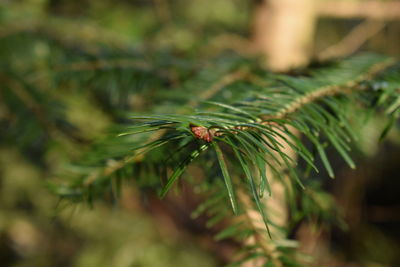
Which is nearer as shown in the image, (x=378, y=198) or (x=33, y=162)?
(x=33, y=162)

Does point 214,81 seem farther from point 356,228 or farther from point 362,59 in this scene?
point 356,228

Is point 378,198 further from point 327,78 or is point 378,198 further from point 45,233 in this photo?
point 327,78

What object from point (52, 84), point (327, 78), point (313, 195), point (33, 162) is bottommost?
point (313, 195)

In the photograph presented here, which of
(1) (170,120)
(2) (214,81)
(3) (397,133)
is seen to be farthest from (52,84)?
(3) (397,133)

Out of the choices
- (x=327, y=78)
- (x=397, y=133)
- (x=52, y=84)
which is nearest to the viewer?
(x=327, y=78)

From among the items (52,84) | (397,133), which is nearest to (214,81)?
(52,84)

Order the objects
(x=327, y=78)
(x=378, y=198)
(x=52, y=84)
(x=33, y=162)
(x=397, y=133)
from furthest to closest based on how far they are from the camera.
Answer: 1. (x=378, y=198)
2. (x=33, y=162)
3. (x=397, y=133)
4. (x=52, y=84)
5. (x=327, y=78)

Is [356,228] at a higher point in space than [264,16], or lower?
lower

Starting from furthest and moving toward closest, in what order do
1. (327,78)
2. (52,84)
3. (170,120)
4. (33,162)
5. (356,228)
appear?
(33,162), (356,228), (52,84), (327,78), (170,120)

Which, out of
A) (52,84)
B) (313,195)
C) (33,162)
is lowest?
(313,195)
